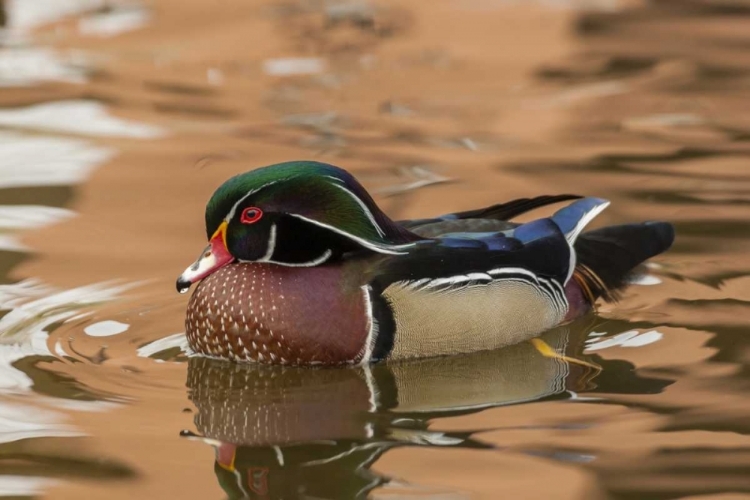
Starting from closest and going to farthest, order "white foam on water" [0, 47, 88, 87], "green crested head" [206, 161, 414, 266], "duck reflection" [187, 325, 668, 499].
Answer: "duck reflection" [187, 325, 668, 499], "green crested head" [206, 161, 414, 266], "white foam on water" [0, 47, 88, 87]

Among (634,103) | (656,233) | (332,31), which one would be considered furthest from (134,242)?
(332,31)

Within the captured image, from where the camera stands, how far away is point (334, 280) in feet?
17.4

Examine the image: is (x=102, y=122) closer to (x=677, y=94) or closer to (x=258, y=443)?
(x=677, y=94)

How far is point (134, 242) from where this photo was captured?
706 centimetres

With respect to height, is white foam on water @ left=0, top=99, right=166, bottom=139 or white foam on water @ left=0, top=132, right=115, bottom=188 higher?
white foam on water @ left=0, top=99, right=166, bottom=139

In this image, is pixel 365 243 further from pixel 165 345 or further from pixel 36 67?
pixel 36 67

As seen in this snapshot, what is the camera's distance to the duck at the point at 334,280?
5270mm

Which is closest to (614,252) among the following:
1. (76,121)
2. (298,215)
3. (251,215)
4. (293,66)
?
(298,215)

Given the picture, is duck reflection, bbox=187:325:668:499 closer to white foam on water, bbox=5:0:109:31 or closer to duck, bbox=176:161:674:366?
duck, bbox=176:161:674:366

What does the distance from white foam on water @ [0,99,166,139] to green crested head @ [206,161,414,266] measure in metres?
3.85

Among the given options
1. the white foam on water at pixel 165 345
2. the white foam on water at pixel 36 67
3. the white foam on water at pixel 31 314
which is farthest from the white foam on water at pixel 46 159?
the white foam on water at pixel 165 345

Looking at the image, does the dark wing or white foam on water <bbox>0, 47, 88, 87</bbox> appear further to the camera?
white foam on water <bbox>0, 47, 88, 87</bbox>

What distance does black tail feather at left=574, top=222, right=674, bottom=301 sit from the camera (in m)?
5.98

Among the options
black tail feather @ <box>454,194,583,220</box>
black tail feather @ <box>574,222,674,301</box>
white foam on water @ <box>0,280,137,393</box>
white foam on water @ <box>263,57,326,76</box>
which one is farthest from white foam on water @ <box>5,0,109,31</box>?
black tail feather @ <box>574,222,674,301</box>
